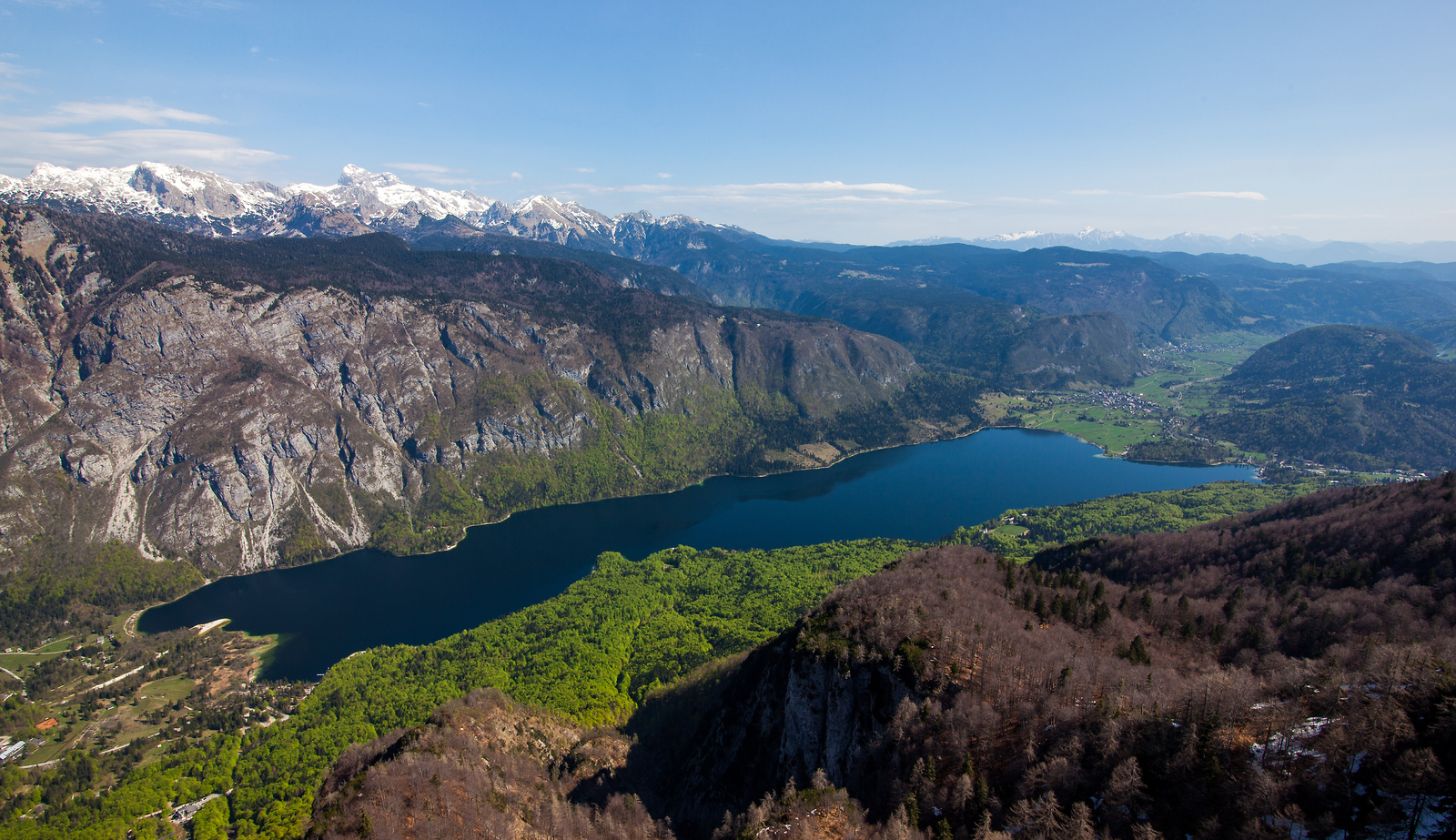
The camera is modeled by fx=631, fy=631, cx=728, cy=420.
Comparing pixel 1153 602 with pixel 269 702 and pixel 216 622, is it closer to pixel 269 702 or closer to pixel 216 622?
pixel 269 702

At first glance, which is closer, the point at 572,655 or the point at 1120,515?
the point at 572,655

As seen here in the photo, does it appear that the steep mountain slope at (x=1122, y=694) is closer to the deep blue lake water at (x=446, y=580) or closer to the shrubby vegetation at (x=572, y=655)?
the shrubby vegetation at (x=572, y=655)

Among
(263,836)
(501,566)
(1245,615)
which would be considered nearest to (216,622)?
(501,566)

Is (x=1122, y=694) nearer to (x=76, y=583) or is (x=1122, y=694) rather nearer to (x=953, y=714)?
(x=953, y=714)

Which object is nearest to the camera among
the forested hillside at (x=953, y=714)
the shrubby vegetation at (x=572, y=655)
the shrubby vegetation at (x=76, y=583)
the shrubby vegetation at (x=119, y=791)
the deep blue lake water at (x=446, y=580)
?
the forested hillside at (x=953, y=714)

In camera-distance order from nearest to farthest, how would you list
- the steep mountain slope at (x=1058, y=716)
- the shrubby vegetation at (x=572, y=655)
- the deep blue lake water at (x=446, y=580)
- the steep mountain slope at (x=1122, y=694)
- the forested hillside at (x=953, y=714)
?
the steep mountain slope at (x=1122, y=694)
the steep mountain slope at (x=1058, y=716)
the forested hillside at (x=953, y=714)
the shrubby vegetation at (x=572, y=655)
the deep blue lake water at (x=446, y=580)

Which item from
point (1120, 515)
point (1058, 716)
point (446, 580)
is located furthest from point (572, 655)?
point (1120, 515)

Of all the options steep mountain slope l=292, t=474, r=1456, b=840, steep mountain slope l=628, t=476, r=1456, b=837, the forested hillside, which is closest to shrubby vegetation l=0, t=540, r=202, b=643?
the forested hillside

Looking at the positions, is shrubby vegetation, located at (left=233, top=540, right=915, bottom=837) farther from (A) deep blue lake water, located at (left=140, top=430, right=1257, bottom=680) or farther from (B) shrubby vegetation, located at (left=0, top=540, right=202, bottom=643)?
(B) shrubby vegetation, located at (left=0, top=540, right=202, bottom=643)

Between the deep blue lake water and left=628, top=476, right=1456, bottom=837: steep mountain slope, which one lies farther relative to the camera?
the deep blue lake water

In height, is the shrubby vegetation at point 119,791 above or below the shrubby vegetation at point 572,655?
below

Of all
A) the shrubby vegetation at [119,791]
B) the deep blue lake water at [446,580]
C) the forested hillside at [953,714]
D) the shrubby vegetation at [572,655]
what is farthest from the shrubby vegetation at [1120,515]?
the shrubby vegetation at [119,791]
